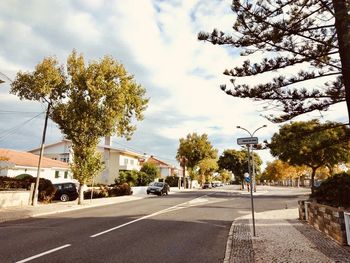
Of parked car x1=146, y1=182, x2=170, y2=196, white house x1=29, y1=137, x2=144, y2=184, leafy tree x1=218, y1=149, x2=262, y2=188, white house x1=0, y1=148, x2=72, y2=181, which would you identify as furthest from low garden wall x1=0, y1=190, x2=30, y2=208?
leafy tree x1=218, y1=149, x2=262, y2=188

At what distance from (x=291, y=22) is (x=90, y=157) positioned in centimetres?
1886

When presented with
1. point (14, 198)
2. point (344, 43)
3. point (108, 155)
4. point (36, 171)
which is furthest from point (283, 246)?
point (108, 155)

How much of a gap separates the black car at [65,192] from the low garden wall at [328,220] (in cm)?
2085

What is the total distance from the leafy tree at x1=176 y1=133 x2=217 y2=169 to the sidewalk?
5800cm

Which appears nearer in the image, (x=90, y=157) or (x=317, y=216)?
(x=317, y=216)

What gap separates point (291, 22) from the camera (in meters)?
8.64

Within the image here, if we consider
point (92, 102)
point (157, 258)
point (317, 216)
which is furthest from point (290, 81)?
point (92, 102)

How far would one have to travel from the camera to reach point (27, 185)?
2206 cm

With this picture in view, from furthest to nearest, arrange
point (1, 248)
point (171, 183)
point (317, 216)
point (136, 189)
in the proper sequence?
point (171, 183) < point (136, 189) < point (317, 216) < point (1, 248)

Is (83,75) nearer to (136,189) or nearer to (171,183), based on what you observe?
(136,189)

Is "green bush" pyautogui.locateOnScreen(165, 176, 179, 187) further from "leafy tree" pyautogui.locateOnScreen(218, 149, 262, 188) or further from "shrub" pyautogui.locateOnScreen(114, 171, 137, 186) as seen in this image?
"shrub" pyautogui.locateOnScreen(114, 171, 137, 186)

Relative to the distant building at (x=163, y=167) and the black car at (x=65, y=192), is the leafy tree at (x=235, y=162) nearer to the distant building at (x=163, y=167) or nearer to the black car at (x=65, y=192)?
the distant building at (x=163, y=167)

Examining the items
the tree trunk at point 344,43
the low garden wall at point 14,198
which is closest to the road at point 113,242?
the tree trunk at point 344,43

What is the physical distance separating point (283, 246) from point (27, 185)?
19.2 m
